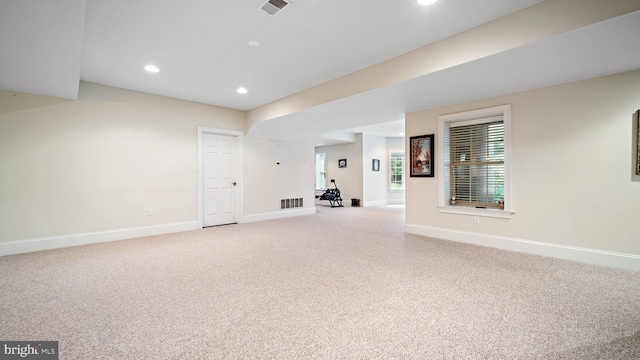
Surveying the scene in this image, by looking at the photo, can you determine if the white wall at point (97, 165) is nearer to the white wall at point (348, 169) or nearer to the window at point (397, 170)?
the white wall at point (348, 169)

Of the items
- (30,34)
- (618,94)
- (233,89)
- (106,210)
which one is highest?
(233,89)

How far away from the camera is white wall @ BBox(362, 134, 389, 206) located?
9625mm

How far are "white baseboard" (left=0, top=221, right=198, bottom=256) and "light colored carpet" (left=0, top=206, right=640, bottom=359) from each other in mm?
259

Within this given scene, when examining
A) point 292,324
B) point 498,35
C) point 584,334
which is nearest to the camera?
point 584,334

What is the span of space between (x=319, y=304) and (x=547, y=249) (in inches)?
134

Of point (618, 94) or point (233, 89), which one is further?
point (233, 89)

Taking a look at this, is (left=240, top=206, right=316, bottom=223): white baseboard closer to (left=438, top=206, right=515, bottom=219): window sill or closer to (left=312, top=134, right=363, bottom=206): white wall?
(left=312, top=134, right=363, bottom=206): white wall

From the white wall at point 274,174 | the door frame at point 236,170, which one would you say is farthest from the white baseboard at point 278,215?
the door frame at point 236,170

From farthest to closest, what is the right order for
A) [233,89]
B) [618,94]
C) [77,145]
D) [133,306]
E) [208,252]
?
1. [233,89]
2. [77,145]
3. [208,252]
4. [618,94]
5. [133,306]

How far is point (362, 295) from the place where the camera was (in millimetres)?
2432

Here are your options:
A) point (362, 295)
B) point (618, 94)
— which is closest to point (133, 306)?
point (362, 295)

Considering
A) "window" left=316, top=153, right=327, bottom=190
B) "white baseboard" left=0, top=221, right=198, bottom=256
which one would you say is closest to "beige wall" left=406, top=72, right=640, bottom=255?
"white baseboard" left=0, top=221, right=198, bottom=256

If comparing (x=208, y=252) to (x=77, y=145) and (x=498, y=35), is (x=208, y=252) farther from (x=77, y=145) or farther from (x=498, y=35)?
(x=498, y=35)

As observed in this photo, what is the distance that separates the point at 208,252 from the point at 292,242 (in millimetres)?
1328
